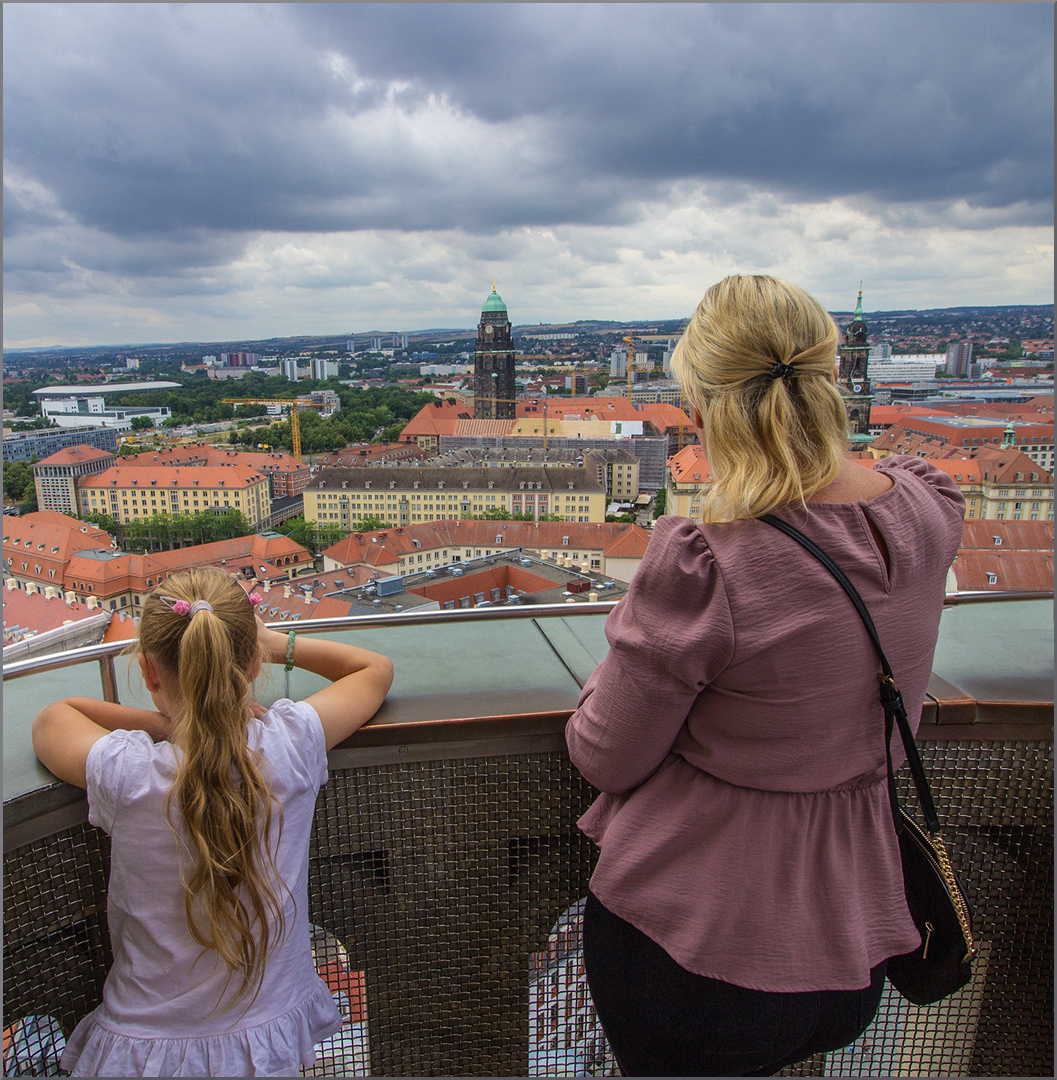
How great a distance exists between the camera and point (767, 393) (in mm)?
486

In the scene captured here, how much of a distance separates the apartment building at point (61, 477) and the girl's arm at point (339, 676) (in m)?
19.7

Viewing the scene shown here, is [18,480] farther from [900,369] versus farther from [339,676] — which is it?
[900,369]

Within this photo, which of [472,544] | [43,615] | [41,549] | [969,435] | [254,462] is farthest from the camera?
[254,462]

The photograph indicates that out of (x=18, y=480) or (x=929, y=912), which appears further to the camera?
(x=18, y=480)

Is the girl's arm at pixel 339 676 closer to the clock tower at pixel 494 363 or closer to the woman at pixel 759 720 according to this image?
the woman at pixel 759 720

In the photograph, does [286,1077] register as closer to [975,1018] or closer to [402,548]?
[975,1018]

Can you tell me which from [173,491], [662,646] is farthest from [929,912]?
[173,491]

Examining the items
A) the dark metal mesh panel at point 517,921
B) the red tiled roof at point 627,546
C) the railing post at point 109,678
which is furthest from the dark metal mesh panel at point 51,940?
the red tiled roof at point 627,546

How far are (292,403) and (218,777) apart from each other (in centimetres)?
3922

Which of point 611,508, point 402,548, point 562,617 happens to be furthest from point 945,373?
point 562,617

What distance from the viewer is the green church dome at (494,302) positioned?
33.8m

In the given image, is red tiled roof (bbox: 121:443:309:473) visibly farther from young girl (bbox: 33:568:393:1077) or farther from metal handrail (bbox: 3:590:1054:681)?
young girl (bbox: 33:568:393:1077)

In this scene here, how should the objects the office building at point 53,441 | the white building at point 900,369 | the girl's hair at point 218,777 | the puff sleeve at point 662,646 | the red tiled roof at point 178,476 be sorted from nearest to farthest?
the puff sleeve at point 662,646 < the girl's hair at point 218,777 < the office building at point 53,441 < the red tiled roof at point 178,476 < the white building at point 900,369

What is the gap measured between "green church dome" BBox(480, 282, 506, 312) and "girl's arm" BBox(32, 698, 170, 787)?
1358 inches
